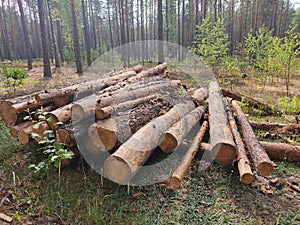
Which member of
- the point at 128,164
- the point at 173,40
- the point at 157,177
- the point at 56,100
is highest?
the point at 173,40

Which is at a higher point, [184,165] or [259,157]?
[259,157]

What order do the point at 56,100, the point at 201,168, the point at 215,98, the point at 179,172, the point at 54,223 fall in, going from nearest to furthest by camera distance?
the point at 54,223
the point at 179,172
the point at 201,168
the point at 56,100
the point at 215,98

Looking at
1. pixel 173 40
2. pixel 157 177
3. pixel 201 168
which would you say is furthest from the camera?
pixel 173 40

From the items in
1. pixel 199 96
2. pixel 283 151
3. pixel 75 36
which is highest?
pixel 75 36

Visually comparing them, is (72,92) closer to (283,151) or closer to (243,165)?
(243,165)

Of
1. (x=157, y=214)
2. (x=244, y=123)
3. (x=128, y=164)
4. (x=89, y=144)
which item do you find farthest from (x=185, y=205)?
(x=244, y=123)

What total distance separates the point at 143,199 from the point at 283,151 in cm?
248

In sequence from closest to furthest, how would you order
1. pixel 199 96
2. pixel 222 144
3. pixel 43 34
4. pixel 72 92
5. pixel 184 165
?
pixel 184 165
pixel 222 144
pixel 72 92
pixel 199 96
pixel 43 34

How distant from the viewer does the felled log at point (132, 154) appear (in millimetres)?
2697

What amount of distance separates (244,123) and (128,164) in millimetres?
2688

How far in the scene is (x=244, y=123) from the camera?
433cm

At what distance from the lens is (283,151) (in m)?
3.70

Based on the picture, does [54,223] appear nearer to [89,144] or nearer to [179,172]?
[89,144]

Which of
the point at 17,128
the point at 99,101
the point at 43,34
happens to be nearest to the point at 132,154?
the point at 99,101
